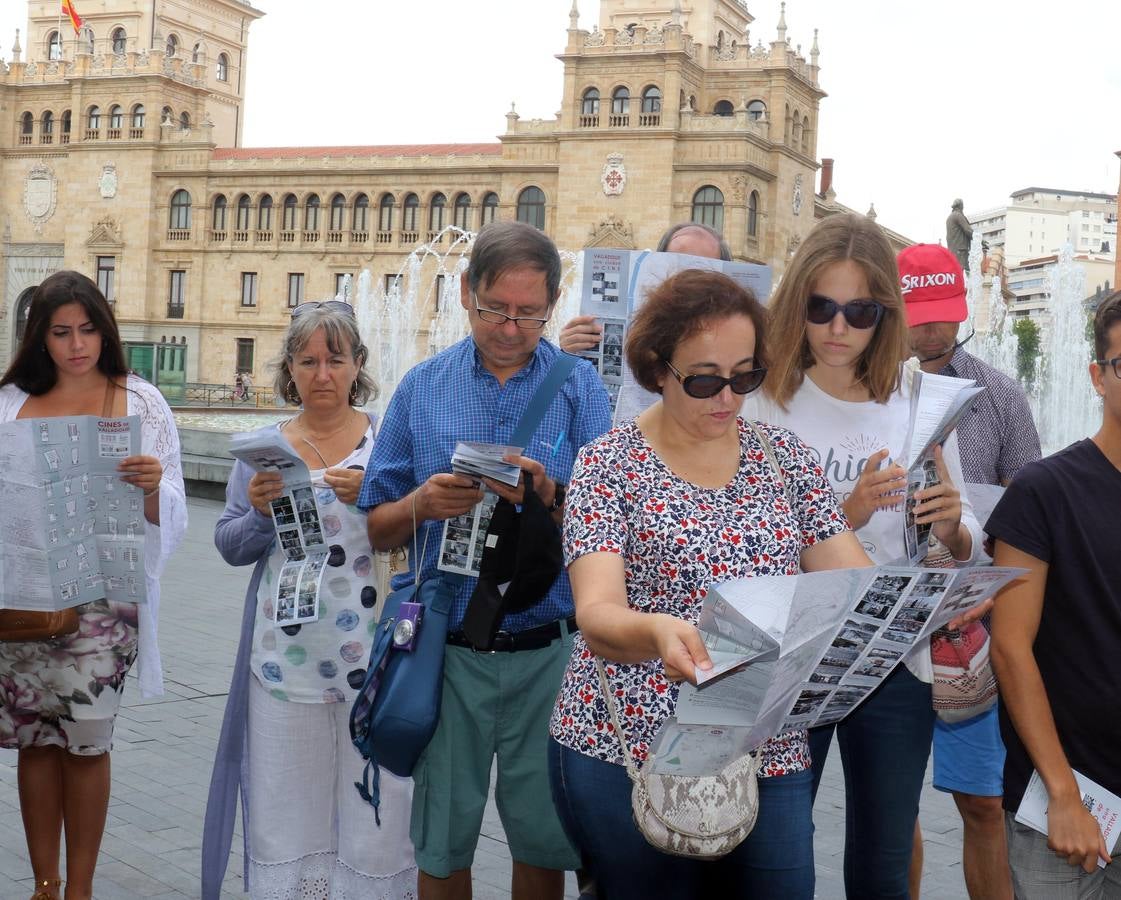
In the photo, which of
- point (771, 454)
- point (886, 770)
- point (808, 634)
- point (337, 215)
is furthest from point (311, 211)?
point (808, 634)

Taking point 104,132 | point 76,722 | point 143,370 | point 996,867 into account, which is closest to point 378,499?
point 76,722

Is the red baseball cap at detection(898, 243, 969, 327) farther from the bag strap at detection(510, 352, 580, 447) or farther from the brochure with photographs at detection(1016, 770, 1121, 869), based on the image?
the brochure with photographs at detection(1016, 770, 1121, 869)

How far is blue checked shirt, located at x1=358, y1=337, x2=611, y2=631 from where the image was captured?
309 centimetres

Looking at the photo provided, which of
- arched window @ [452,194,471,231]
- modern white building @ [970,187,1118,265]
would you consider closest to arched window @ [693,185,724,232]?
arched window @ [452,194,471,231]

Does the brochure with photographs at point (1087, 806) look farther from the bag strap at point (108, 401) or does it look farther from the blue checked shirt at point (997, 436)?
the bag strap at point (108, 401)

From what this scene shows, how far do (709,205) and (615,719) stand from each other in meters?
42.9

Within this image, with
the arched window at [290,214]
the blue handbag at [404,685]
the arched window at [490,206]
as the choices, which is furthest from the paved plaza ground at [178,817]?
the arched window at [290,214]

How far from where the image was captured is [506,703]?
3.06 m

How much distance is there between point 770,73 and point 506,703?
4659cm

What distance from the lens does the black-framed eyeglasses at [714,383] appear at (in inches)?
86.9

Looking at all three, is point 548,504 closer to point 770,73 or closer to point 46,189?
point 770,73

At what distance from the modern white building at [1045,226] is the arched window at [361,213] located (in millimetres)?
118556

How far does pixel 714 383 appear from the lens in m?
2.21

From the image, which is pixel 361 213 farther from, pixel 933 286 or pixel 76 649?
pixel 933 286
